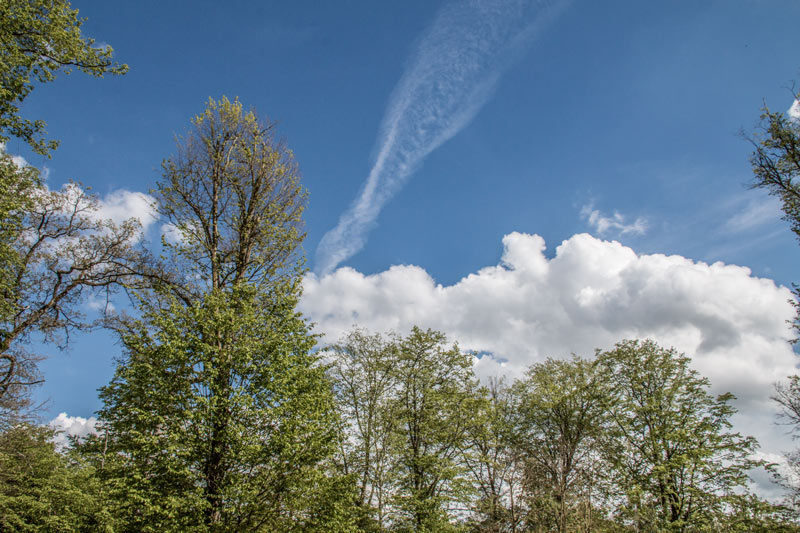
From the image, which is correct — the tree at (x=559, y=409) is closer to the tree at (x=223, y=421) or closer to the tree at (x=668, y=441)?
the tree at (x=668, y=441)

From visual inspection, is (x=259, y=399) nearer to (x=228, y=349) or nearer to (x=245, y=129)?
(x=228, y=349)

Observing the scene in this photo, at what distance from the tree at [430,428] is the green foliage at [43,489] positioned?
40.0ft

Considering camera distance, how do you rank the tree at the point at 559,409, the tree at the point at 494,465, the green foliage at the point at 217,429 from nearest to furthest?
1. the green foliage at the point at 217,429
2. the tree at the point at 494,465
3. the tree at the point at 559,409

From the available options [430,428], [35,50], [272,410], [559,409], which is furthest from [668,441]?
[35,50]

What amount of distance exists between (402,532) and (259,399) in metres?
13.2

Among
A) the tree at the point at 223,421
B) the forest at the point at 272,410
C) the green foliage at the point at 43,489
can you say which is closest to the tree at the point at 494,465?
the forest at the point at 272,410

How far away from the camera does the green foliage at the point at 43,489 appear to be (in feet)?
47.1

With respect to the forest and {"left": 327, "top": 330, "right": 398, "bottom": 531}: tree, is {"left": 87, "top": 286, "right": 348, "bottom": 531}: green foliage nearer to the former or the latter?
the forest

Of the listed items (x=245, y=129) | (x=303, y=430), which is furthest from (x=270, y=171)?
(x=303, y=430)

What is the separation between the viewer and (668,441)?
22141mm

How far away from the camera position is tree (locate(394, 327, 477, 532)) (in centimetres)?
1948

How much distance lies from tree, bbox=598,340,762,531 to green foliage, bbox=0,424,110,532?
70.0ft

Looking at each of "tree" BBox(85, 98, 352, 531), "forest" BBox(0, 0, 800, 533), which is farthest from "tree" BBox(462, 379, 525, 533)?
"tree" BBox(85, 98, 352, 531)

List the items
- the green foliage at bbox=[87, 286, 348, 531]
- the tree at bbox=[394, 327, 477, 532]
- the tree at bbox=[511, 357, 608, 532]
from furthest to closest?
the tree at bbox=[511, 357, 608, 532], the tree at bbox=[394, 327, 477, 532], the green foliage at bbox=[87, 286, 348, 531]
